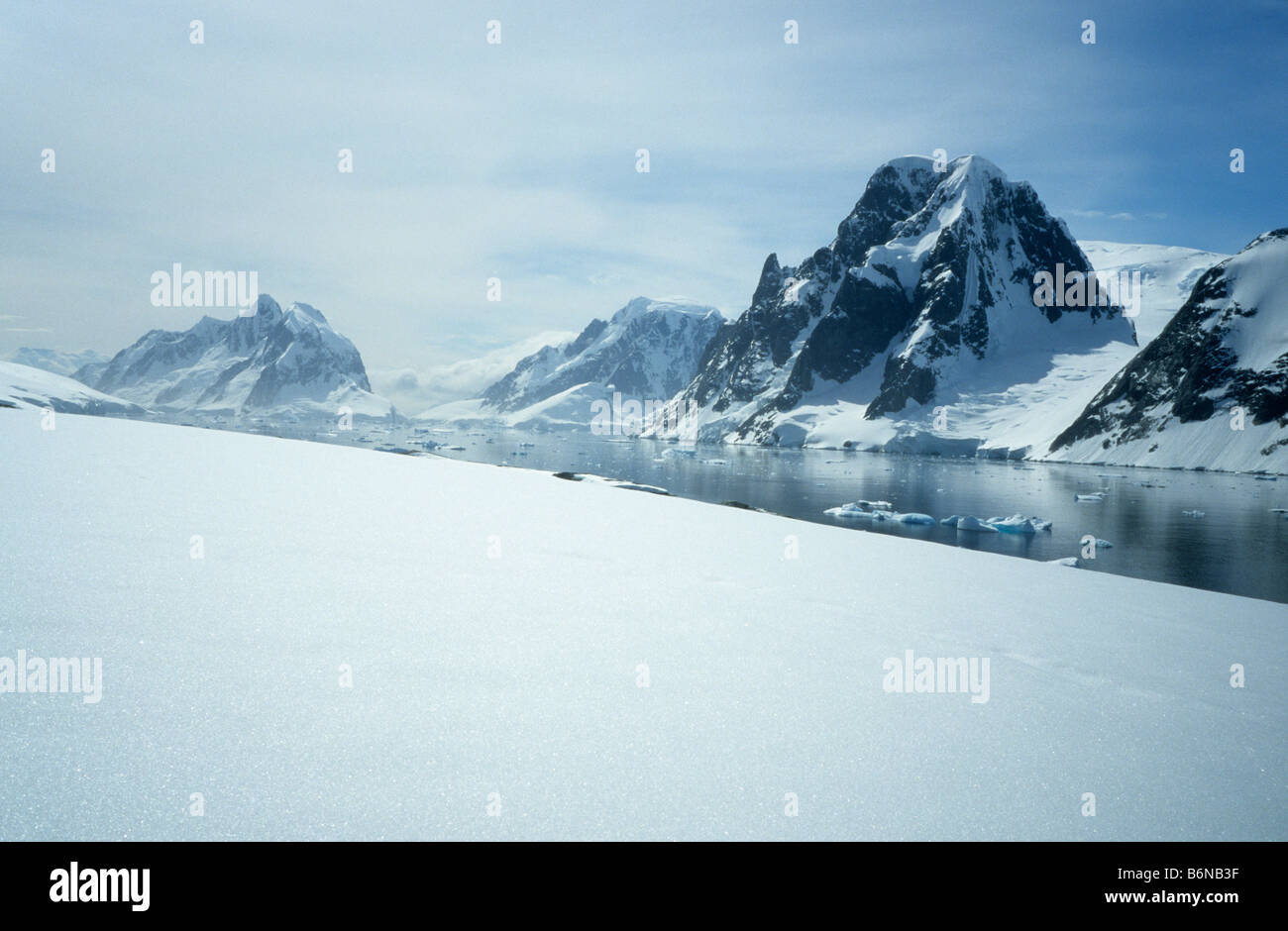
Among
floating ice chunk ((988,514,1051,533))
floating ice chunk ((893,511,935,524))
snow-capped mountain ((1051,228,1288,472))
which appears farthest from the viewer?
snow-capped mountain ((1051,228,1288,472))

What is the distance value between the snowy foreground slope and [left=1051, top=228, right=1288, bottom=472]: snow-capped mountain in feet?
355

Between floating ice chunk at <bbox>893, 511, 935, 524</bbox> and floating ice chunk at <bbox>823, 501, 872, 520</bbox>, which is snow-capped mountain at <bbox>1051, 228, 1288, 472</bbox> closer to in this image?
floating ice chunk at <bbox>893, 511, 935, 524</bbox>

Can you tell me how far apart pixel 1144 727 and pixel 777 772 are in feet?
8.35

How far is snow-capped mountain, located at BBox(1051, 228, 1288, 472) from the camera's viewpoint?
9281 cm

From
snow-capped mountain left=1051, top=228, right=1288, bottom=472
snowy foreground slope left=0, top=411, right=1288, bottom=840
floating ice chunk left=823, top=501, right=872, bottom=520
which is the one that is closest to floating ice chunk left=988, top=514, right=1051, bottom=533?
floating ice chunk left=823, top=501, right=872, bottom=520

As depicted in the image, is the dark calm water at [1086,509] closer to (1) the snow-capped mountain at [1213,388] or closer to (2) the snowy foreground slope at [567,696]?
(1) the snow-capped mountain at [1213,388]

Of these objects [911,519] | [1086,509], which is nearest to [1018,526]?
[911,519]

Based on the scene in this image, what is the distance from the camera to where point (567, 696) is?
387 centimetres

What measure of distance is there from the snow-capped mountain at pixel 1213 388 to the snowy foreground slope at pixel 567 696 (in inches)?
4256

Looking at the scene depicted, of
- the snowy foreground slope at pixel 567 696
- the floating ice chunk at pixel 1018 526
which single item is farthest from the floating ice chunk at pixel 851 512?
the snowy foreground slope at pixel 567 696

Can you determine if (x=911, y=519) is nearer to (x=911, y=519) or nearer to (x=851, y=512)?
(x=911, y=519)

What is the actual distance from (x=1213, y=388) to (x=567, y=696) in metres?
133
